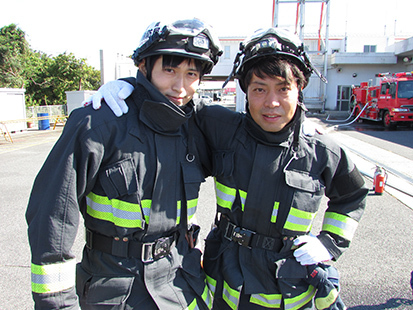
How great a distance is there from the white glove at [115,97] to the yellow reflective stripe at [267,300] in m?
1.26

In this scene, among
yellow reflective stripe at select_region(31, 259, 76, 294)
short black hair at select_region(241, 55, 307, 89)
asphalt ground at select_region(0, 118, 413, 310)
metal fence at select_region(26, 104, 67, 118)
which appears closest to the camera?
yellow reflective stripe at select_region(31, 259, 76, 294)

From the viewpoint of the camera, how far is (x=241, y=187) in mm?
1848

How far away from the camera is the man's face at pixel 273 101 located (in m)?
1.78

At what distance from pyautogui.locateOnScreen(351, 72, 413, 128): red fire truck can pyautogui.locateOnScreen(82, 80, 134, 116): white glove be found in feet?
56.5

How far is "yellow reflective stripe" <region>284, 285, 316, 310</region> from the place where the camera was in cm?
179

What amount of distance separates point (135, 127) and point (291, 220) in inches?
38.9

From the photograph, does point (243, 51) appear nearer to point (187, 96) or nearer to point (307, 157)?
point (187, 96)

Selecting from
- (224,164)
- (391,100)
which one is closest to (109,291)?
(224,164)

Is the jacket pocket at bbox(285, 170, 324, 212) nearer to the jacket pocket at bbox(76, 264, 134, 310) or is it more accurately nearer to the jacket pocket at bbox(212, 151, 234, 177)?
the jacket pocket at bbox(212, 151, 234, 177)

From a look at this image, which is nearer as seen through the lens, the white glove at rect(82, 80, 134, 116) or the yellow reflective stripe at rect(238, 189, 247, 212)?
the white glove at rect(82, 80, 134, 116)

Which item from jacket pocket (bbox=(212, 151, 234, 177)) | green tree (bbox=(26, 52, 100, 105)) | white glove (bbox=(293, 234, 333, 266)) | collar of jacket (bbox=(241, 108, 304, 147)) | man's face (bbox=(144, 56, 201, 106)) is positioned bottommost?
white glove (bbox=(293, 234, 333, 266))

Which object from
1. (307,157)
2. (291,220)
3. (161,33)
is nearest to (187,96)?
(161,33)

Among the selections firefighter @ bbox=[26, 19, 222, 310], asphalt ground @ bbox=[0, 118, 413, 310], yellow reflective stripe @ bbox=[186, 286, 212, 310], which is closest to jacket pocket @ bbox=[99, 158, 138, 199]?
firefighter @ bbox=[26, 19, 222, 310]

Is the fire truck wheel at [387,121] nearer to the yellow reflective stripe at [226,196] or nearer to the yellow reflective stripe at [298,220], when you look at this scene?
the yellow reflective stripe at [298,220]
